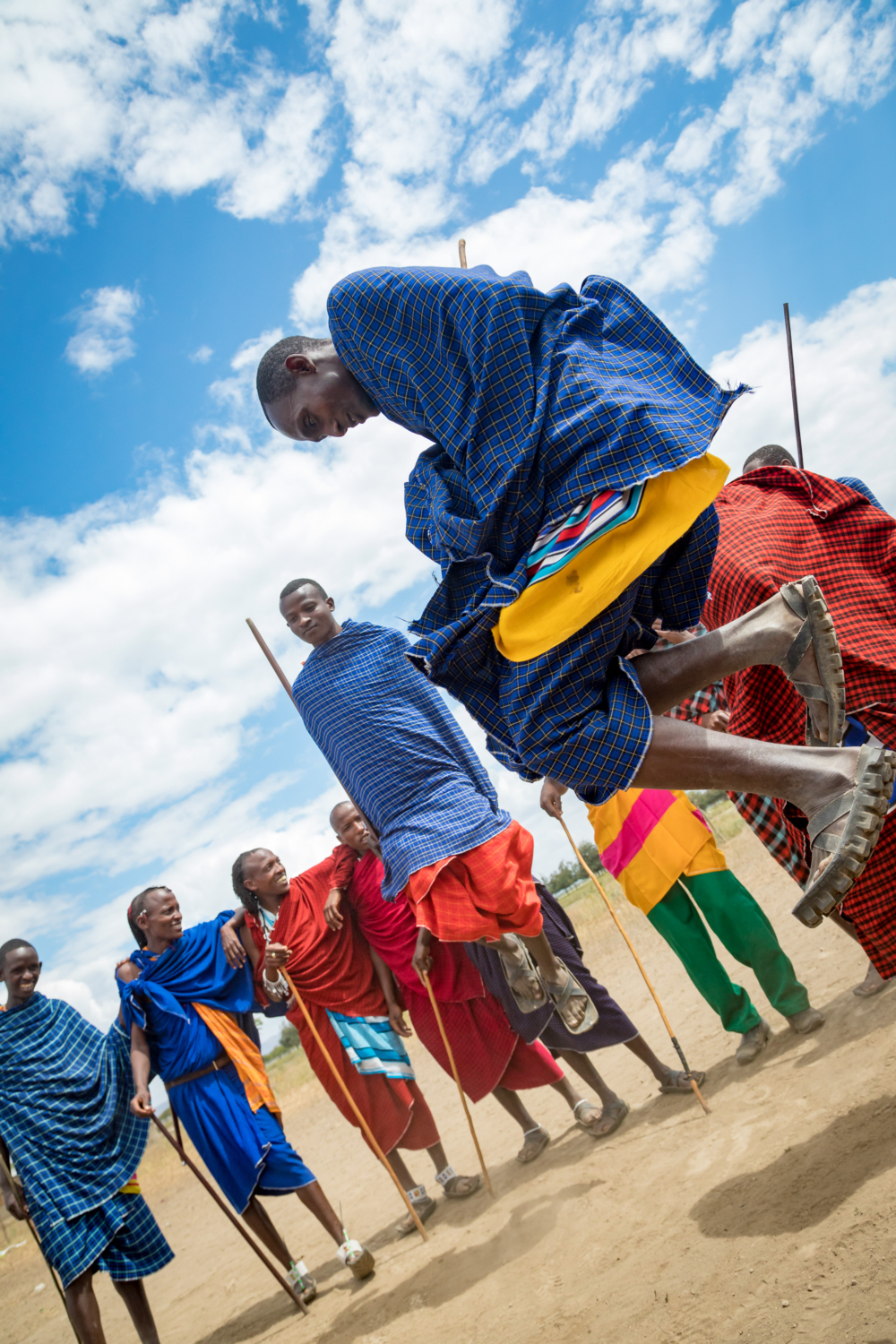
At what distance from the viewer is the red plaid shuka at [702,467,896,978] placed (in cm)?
296

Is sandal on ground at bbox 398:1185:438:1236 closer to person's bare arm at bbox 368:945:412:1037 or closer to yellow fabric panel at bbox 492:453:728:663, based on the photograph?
person's bare arm at bbox 368:945:412:1037

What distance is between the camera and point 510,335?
2.16 metres

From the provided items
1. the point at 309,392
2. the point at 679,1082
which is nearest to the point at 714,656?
the point at 309,392

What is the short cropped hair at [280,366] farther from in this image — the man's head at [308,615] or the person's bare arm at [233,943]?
the person's bare arm at [233,943]

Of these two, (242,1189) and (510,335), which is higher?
(510,335)

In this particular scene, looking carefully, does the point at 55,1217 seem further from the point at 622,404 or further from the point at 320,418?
the point at 622,404

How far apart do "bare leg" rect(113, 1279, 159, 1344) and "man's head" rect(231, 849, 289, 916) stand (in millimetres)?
2176

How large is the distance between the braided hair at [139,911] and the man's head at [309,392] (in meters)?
4.41

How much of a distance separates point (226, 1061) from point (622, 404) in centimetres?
502

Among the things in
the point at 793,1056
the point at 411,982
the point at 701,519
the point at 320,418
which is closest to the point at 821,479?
the point at 701,519

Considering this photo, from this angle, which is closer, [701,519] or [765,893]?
[701,519]

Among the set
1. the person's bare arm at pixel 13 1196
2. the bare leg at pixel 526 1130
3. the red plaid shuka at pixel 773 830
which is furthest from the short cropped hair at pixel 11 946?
the red plaid shuka at pixel 773 830

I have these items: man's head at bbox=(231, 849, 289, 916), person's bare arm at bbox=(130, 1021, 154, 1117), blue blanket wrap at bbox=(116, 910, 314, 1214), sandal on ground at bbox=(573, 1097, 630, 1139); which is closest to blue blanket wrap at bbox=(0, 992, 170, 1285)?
person's bare arm at bbox=(130, 1021, 154, 1117)

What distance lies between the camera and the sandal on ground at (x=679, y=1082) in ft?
→ 16.0
